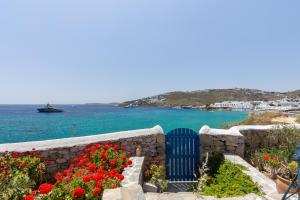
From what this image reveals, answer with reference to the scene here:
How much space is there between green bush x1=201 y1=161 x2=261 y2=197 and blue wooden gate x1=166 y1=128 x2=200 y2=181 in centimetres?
130

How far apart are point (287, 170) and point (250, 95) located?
103797 millimetres

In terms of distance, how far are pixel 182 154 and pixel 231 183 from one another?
229 centimetres

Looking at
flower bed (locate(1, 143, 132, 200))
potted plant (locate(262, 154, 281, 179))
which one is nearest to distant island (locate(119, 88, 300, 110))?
potted plant (locate(262, 154, 281, 179))

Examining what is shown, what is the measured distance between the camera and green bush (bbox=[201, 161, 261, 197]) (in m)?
4.39

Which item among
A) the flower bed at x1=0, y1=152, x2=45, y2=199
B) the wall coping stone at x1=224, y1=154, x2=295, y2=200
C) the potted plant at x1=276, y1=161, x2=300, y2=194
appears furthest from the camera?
the flower bed at x1=0, y1=152, x2=45, y2=199

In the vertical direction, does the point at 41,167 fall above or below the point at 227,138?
below

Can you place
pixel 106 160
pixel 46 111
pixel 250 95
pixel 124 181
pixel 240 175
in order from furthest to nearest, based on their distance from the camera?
pixel 250 95
pixel 46 111
pixel 106 160
pixel 240 175
pixel 124 181

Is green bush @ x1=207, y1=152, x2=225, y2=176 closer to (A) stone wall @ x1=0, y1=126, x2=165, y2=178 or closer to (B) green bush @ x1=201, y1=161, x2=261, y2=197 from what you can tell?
(B) green bush @ x1=201, y1=161, x2=261, y2=197

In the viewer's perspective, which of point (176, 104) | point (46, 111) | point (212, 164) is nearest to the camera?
point (212, 164)

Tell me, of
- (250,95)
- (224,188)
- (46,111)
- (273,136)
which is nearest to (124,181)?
(224,188)

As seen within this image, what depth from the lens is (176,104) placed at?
112188 mm

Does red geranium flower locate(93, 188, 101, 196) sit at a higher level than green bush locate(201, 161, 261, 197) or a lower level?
higher

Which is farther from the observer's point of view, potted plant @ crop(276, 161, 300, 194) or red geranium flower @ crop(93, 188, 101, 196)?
potted plant @ crop(276, 161, 300, 194)

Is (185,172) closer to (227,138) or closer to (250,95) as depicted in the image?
(227,138)
